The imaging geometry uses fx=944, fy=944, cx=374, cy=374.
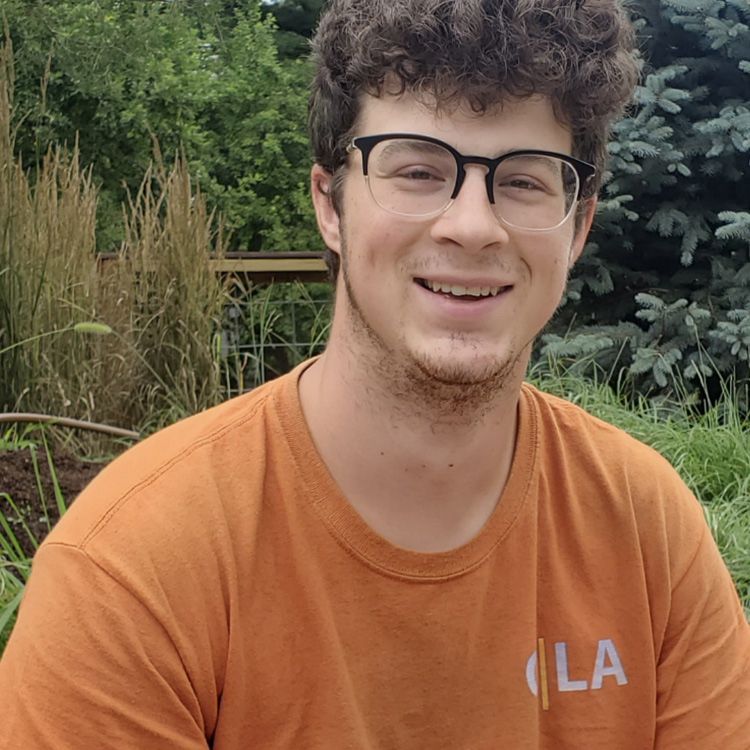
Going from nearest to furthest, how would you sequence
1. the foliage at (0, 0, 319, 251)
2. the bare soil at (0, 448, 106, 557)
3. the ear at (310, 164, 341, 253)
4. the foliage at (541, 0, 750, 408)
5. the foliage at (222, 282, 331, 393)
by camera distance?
the ear at (310, 164, 341, 253) < the bare soil at (0, 448, 106, 557) < the foliage at (541, 0, 750, 408) < the foliage at (222, 282, 331, 393) < the foliage at (0, 0, 319, 251)

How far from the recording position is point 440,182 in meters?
1.36

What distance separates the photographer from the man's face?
4.42ft

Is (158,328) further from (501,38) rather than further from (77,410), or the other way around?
(501,38)

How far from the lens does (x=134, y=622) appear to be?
1.11m

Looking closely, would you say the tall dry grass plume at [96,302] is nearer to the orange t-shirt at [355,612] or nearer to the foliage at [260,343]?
the foliage at [260,343]

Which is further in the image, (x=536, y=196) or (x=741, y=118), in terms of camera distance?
(x=741, y=118)

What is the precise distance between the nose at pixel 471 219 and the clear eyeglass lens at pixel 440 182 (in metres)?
0.02

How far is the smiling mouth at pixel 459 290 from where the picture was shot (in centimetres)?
137

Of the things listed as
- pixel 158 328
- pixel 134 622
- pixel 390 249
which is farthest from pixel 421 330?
pixel 158 328

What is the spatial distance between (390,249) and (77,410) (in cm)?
267

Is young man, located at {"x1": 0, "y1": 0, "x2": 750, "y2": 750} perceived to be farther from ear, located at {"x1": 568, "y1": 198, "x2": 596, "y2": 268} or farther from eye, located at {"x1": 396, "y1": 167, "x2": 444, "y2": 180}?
ear, located at {"x1": 568, "y1": 198, "x2": 596, "y2": 268}

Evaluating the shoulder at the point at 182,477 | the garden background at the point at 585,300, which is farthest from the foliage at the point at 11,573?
the shoulder at the point at 182,477

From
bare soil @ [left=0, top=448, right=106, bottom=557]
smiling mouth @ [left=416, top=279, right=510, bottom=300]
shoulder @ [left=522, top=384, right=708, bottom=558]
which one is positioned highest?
smiling mouth @ [left=416, top=279, right=510, bottom=300]

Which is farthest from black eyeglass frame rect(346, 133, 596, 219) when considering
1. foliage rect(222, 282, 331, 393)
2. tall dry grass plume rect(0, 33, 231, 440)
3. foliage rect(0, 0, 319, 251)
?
foliage rect(0, 0, 319, 251)
